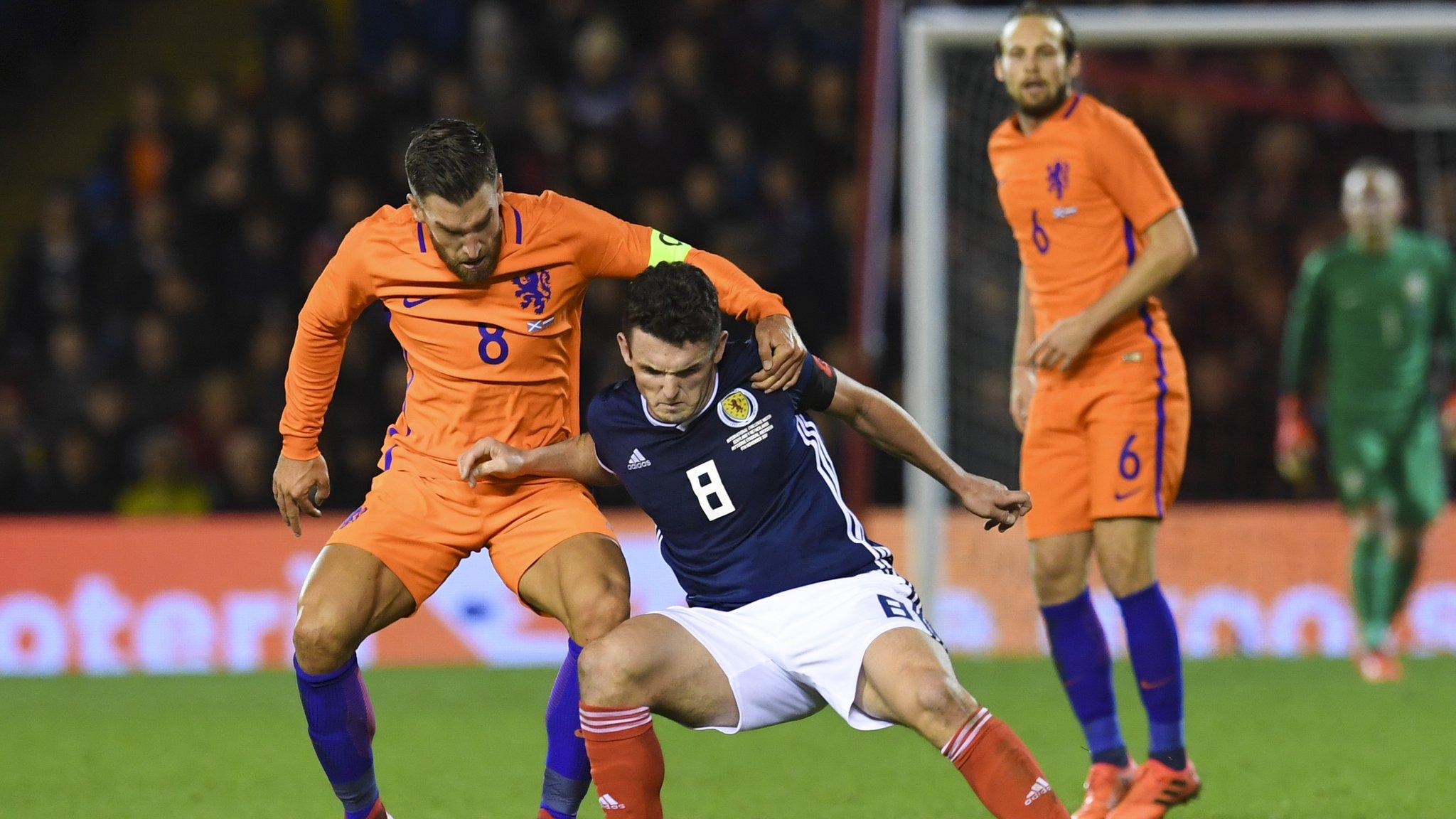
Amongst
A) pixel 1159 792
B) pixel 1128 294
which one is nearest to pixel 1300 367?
pixel 1128 294

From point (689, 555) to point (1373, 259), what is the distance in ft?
18.5

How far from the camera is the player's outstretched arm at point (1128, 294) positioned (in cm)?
483

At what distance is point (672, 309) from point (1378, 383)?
5931 mm

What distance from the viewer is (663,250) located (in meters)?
4.48

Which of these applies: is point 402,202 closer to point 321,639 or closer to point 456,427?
point 456,427

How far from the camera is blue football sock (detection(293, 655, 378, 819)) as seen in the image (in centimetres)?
433

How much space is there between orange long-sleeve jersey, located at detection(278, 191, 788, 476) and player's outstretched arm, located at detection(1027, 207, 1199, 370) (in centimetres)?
96

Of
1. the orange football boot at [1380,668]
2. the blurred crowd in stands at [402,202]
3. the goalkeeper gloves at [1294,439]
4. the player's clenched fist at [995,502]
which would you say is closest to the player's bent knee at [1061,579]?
the player's clenched fist at [995,502]

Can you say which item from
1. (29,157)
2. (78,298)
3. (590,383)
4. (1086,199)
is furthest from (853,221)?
(29,157)

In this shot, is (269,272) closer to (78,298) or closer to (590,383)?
(78,298)

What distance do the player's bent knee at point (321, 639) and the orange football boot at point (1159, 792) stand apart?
2.07 metres

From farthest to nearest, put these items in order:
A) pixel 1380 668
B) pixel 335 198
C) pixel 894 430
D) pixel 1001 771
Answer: pixel 335 198 < pixel 1380 668 < pixel 894 430 < pixel 1001 771

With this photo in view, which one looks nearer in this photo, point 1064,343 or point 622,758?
point 622,758

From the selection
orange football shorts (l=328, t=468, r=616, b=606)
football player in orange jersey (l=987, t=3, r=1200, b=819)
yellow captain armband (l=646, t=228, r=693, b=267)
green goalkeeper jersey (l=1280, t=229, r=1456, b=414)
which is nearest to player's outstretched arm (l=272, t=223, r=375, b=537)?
orange football shorts (l=328, t=468, r=616, b=606)
